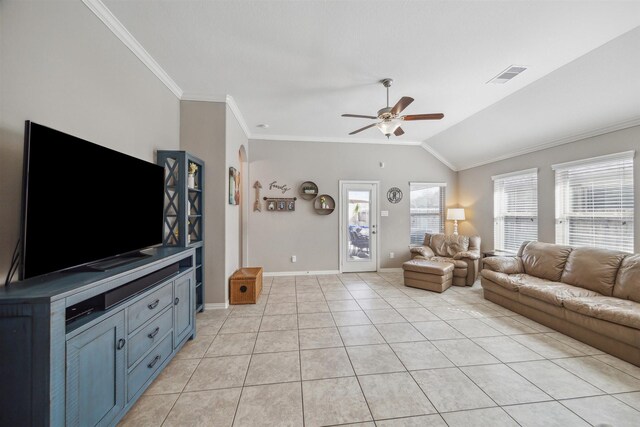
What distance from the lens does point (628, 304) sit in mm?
2455

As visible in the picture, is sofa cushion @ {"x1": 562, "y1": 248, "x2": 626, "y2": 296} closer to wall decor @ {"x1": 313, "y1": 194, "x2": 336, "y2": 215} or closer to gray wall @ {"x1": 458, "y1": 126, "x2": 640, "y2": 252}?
gray wall @ {"x1": 458, "y1": 126, "x2": 640, "y2": 252}

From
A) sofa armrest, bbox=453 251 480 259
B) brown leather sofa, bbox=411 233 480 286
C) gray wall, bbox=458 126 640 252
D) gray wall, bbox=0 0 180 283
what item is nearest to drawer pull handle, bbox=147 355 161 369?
gray wall, bbox=0 0 180 283

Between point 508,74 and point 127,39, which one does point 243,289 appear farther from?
point 508,74

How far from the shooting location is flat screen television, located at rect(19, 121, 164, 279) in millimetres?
1215

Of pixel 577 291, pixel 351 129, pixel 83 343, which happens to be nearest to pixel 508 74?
pixel 351 129

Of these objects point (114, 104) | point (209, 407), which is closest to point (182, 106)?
point (114, 104)

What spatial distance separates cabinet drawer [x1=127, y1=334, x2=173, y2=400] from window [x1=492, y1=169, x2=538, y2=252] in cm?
556

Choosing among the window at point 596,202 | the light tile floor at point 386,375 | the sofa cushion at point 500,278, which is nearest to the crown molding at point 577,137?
the window at point 596,202

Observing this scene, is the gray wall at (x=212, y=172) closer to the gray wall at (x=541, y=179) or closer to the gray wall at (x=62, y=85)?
the gray wall at (x=62, y=85)

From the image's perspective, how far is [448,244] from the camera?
16.6 feet

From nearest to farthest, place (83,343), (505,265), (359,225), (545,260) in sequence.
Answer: (83,343)
(545,260)
(505,265)
(359,225)

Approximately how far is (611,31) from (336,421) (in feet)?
12.7

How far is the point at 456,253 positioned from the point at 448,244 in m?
0.24

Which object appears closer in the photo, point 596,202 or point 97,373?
point 97,373
